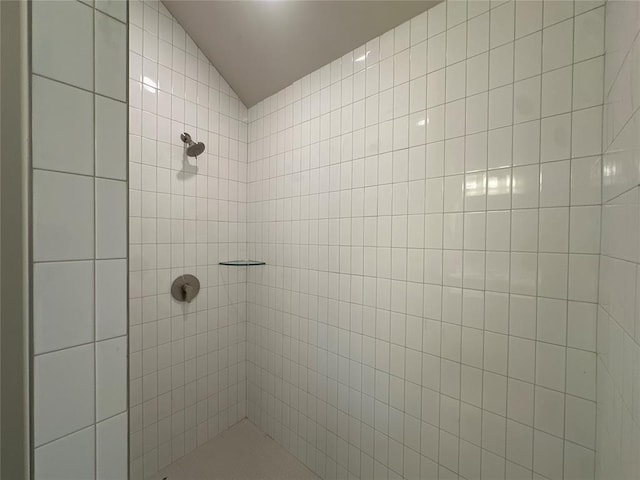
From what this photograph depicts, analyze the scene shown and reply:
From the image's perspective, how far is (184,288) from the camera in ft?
5.53

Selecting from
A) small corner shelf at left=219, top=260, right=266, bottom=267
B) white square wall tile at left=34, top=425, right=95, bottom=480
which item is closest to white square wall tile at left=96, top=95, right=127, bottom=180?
white square wall tile at left=34, top=425, right=95, bottom=480

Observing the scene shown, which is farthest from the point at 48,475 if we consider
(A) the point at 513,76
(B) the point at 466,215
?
(A) the point at 513,76

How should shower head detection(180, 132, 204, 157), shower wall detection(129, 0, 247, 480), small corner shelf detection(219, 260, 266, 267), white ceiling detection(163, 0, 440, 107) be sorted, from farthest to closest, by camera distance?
1. small corner shelf detection(219, 260, 266, 267)
2. shower head detection(180, 132, 204, 157)
3. shower wall detection(129, 0, 247, 480)
4. white ceiling detection(163, 0, 440, 107)

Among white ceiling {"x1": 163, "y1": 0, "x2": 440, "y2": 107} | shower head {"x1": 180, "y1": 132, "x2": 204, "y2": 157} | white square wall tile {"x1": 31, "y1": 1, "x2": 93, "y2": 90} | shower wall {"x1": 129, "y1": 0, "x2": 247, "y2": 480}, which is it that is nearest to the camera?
white square wall tile {"x1": 31, "y1": 1, "x2": 93, "y2": 90}

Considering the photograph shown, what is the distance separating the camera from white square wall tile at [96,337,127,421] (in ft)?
1.65

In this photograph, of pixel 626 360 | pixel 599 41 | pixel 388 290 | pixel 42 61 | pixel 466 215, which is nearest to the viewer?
pixel 42 61

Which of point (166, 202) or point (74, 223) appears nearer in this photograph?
point (74, 223)

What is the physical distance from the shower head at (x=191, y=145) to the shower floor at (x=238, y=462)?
1.97 meters

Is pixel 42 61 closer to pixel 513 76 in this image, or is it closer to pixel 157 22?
pixel 513 76

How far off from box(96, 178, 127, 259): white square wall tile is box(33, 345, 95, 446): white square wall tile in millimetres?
181

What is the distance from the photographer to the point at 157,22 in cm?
155

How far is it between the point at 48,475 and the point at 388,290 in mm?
1176

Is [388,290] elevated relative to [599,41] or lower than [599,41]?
lower

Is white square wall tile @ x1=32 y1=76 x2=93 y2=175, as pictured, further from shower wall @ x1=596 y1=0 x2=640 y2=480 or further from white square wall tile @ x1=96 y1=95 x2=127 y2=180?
shower wall @ x1=596 y1=0 x2=640 y2=480
